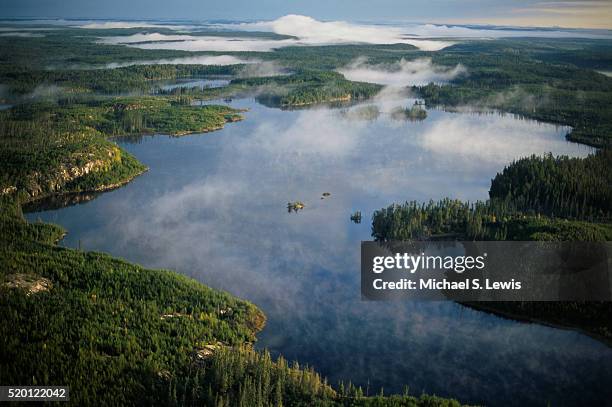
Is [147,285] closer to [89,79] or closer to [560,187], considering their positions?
[560,187]

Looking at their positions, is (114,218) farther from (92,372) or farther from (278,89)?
(278,89)

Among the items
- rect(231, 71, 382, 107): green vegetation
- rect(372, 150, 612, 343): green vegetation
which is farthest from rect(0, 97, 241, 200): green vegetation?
rect(372, 150, 612, 343): green vegetation

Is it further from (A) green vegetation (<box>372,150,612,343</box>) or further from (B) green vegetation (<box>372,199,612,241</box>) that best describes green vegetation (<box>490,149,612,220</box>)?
(B) green vegetation (<box>372,199,612,241</box>)

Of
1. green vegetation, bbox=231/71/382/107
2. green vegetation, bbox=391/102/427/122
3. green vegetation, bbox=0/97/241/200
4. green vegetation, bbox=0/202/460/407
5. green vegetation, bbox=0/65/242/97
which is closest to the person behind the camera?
green vegetation, bbox=0/202/460/407

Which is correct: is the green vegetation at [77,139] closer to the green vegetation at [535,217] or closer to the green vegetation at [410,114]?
the green vegetation at [410,114]

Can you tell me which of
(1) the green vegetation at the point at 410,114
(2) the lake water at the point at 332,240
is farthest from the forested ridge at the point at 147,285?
(1) the green vegetation at the point at 410,114

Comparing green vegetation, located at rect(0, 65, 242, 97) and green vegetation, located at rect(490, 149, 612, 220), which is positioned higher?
green vegetation, located at rect(0, 65, 242, 97)
